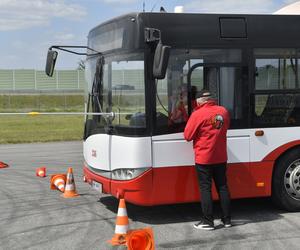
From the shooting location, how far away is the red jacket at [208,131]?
22.9ft

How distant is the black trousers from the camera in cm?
709

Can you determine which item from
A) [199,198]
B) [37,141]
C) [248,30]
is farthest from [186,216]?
[37,141]

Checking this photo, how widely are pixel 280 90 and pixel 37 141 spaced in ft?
47.9

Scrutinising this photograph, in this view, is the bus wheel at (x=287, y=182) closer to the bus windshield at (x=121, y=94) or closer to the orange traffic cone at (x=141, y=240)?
the bus windshield at (x=121, y=94)

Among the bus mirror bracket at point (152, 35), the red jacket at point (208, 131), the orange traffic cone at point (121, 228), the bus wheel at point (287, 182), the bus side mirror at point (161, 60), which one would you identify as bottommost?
the orange traffic cone at point (121, 228)

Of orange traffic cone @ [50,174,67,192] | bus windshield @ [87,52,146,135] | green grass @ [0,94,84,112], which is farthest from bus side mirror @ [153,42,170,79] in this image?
green grass @ [0,94,84,112]

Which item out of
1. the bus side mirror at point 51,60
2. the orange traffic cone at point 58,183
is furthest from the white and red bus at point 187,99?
the orange traffic cone at point 58,183

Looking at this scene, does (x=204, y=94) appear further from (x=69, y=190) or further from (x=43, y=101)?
(x=43, y=101)

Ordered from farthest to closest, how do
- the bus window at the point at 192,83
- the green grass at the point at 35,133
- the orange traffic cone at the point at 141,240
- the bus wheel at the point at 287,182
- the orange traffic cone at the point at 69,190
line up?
the green grass at the point at 35,133 → the orange traffic cone at the point at 69,190 → the bus wheel at the point at 287,182 → the bus window at the point at 192,83 → the orange traffic cone at the point at 141,240

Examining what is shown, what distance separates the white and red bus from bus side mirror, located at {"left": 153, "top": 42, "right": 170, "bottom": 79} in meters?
0.02

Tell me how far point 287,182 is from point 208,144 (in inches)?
63.3

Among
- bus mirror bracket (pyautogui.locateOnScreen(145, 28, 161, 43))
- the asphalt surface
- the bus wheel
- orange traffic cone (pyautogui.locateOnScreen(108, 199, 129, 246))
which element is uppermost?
bus mirror bracket (pyautogui.locateOnScreen(145, 28, 161, 43))

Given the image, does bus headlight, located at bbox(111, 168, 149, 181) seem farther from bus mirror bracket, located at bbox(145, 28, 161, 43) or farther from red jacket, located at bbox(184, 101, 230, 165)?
bus mirror bracket, located at bbox(145, 28, 161, 43)

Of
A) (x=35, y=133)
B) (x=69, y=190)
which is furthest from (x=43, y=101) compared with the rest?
(x=69, y=190)
